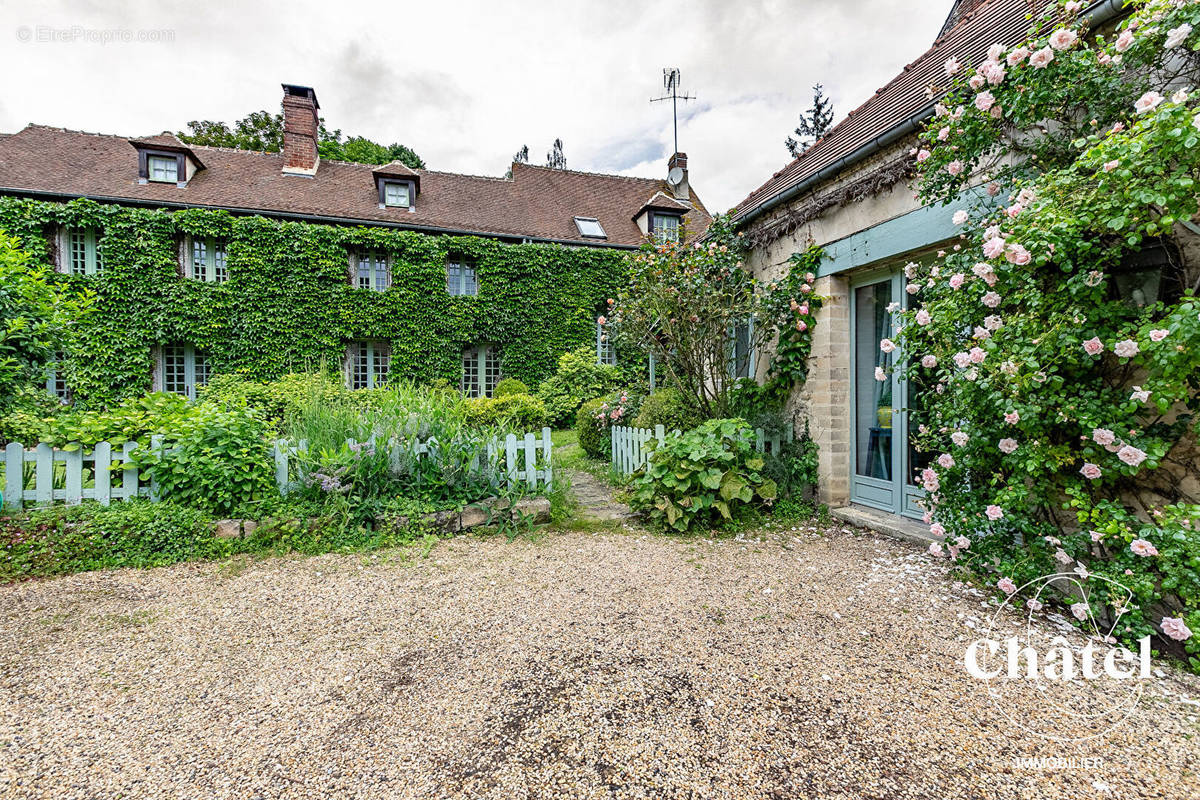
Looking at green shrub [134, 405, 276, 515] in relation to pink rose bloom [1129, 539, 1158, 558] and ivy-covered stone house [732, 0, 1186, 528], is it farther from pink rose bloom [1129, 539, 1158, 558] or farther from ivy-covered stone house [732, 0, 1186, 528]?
pink rose bloom [1129, 539, 1158, 558]

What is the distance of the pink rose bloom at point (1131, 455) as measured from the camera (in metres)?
2.17

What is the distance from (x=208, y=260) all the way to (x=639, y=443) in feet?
40.7

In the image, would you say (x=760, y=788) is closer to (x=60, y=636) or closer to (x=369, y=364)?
(x=60, y=636)

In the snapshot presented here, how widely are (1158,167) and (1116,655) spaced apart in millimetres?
2231

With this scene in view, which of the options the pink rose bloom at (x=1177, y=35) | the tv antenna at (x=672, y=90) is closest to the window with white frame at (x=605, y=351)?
the tv antenna at (x=672, y=90)

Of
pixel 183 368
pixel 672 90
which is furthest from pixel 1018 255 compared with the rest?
pixel 183 368

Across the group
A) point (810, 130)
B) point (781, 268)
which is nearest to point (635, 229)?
point (781, 268)

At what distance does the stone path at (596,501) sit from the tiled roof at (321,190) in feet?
26.0

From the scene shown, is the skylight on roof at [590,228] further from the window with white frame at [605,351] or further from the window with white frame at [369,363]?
the window with white frame at [369,363]

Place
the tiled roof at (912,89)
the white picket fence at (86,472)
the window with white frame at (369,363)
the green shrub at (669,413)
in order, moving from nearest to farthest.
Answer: the white picket fence at (86,472), the tiled roof at (912,89), the green shrub at (669,413), the window with white frame at (369,363)

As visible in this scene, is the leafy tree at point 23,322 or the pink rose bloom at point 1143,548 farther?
the leafy tree at point 23,322

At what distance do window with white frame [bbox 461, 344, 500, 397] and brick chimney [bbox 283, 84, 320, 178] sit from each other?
691 centimetres

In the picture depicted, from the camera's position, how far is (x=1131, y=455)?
2188mm

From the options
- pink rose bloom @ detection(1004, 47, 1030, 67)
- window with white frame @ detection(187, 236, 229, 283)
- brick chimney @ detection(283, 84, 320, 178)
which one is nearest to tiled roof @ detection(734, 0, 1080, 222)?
pink rose bloom @ detection(1004, 47, 1030, 67)
